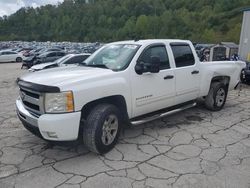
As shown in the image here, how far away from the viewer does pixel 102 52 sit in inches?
211

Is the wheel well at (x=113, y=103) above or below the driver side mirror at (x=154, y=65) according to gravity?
below

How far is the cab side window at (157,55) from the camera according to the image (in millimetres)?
4785

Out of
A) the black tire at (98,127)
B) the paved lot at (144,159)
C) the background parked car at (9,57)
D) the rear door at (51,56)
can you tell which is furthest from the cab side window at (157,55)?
the background parked car at (9,57)

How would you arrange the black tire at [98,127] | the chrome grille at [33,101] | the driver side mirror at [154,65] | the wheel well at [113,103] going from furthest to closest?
the driver side mirror at [154,65]
the wheel well at [113,103]
the black tire at [98,127]
the chrome grille at [33,101]

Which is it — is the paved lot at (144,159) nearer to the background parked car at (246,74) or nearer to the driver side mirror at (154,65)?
the driver side mirror at (154,65)

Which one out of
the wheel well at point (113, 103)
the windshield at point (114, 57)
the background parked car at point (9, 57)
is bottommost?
the background parked car at point (9, 57)

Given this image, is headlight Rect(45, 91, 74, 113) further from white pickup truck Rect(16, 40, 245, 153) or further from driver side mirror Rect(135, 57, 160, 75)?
driver side mirror Rect(135, 57, 160, 75)

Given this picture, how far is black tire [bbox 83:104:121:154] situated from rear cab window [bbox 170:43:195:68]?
6.53 feet

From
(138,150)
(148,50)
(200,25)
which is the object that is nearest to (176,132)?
(138,150)

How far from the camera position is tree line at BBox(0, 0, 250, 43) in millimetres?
84694

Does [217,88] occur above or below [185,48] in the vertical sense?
below

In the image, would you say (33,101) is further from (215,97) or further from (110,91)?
(215,97)

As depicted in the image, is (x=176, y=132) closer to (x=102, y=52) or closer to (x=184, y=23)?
(x=102, y=52)

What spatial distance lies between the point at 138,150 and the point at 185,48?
8.51 feet
